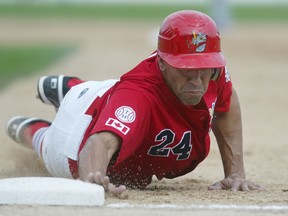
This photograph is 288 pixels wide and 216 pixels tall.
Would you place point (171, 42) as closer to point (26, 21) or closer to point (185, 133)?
point (185, 133)

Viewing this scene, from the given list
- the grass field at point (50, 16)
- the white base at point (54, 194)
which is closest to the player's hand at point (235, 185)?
the white base at point (54, 194)

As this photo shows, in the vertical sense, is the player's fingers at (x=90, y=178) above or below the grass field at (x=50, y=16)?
above

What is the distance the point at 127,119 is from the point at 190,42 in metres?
0.62

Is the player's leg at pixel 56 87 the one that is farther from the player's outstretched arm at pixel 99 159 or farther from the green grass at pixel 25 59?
the green grass at pixel 25 59

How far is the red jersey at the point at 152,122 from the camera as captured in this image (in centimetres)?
541

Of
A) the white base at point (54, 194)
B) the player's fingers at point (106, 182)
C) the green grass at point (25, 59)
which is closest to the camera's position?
the white base at point (54, 194)

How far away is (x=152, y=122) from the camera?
5.63 meters

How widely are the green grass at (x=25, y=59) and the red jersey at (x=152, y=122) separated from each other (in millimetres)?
8329

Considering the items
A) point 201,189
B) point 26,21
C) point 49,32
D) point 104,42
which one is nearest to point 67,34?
point 49,32

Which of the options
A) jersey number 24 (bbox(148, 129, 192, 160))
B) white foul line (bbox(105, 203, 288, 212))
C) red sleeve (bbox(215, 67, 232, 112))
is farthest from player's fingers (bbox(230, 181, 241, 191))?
white foul line (bbox(105, 203, 288, 212))

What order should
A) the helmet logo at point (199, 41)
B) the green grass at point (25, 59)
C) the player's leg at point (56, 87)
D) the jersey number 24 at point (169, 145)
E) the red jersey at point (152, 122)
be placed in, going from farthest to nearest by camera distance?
the green grass at point (25, 59)
the player's leg at point (56, 87)
the jersey number 24 at point (169, 145)
the helmet logo at point (199, 41)
the red jersey at point (152, 122)

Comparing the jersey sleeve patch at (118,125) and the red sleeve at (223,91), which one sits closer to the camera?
the jersey sleeve patch at (118,125)

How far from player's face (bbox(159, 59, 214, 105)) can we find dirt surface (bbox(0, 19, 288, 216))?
0.61 m

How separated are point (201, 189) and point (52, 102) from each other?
180cm
